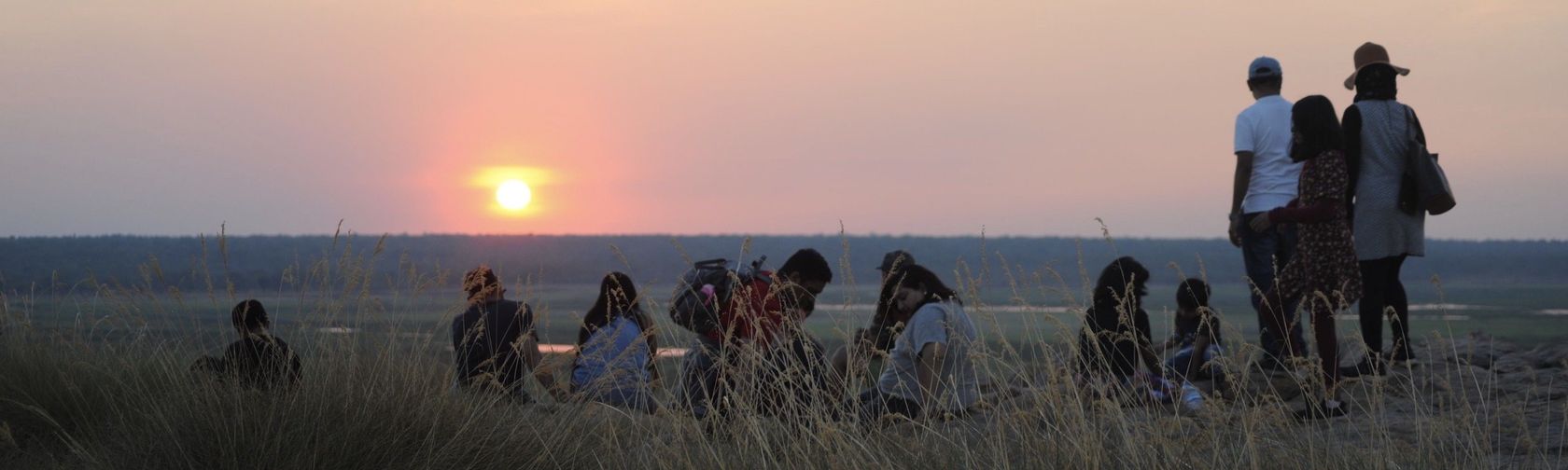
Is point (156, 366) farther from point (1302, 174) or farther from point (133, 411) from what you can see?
point (1302, 174)

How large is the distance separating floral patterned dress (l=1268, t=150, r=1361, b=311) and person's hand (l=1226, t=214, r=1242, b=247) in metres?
1.12

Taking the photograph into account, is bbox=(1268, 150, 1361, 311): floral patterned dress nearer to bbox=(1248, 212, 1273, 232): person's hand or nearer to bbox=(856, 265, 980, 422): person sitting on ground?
bbox=(1248, 212, 1273, 232): person's hand

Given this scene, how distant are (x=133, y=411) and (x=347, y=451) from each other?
1.28 meters

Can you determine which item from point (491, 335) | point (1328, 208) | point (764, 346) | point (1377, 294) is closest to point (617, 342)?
point (491, 335)

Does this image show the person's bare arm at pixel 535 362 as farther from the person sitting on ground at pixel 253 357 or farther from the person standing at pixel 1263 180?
the person standing at pixel 1263 180

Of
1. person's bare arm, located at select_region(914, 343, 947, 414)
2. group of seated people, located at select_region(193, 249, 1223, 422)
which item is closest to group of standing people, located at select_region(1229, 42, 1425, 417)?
group of seated people, located at select_region(193, 249, 1223, 422)

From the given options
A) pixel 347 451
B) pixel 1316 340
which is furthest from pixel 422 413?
pixel 1316 340

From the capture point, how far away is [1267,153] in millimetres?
7492

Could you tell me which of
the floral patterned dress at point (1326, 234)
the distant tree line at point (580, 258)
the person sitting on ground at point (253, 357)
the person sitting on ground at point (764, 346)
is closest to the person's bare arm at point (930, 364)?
the person sitting on ground at point (764, 346)

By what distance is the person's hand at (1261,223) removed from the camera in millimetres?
6906

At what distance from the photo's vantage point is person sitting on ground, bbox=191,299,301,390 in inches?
217

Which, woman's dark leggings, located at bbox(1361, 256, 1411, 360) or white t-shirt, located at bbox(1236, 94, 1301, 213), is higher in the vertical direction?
white t-shirt, located at bbox(1236, 94, 1301, 213)

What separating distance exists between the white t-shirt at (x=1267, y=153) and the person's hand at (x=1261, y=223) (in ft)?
1.31

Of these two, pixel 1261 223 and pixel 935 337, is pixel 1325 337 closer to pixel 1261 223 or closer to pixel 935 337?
pixel 1261 223
